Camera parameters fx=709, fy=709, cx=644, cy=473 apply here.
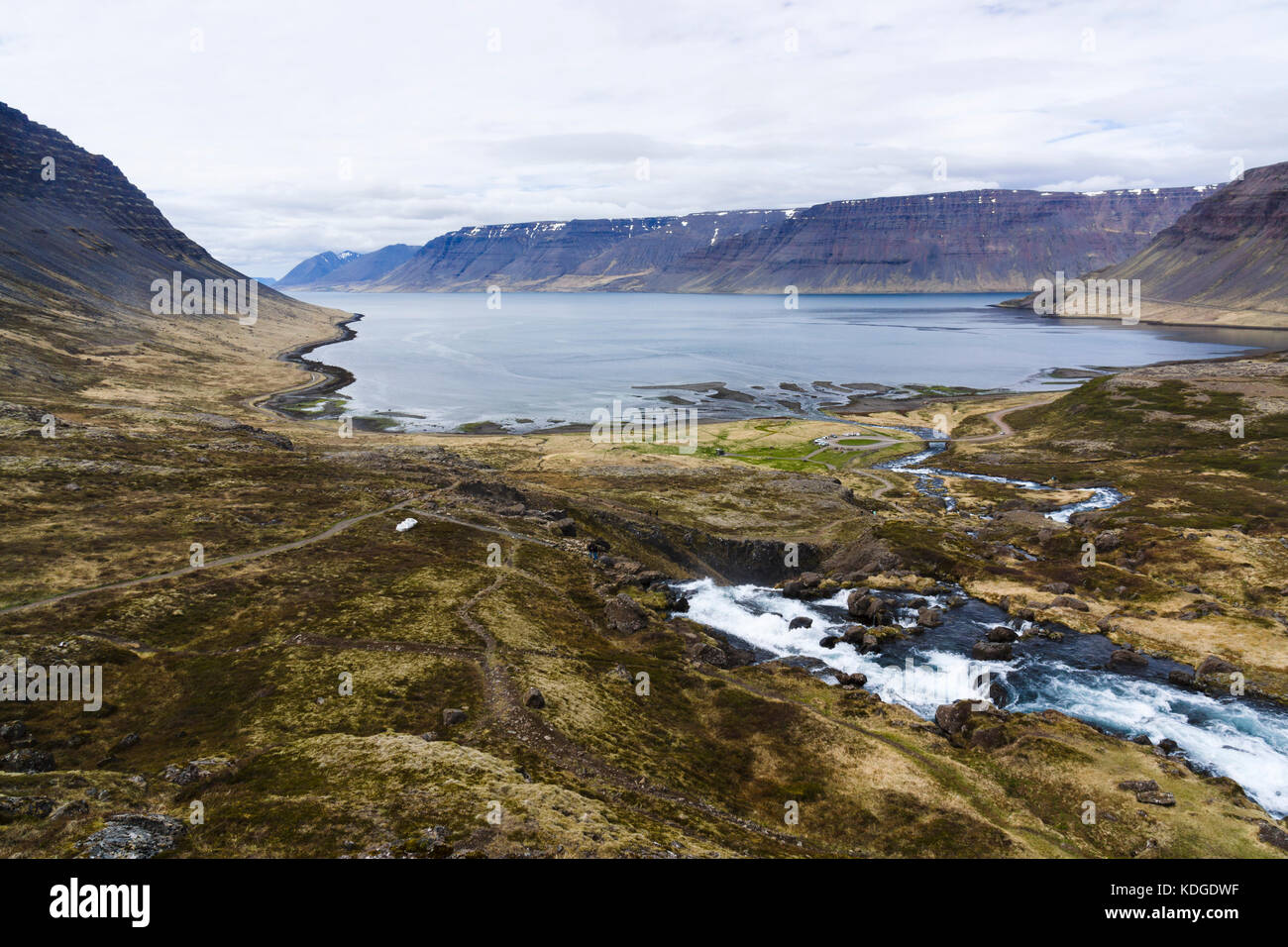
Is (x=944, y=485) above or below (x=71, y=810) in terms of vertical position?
above

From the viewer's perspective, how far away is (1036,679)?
54.3m

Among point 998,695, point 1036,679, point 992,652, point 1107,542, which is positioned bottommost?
point 998,695

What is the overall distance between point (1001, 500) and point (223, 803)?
102m

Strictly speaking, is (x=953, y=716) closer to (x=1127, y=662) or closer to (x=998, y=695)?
(x=998, y=695)

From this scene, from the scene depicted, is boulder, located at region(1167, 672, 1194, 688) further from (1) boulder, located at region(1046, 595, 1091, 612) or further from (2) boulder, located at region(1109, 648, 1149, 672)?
(1) boulder, located at region(1046, 595, 1091, 612)

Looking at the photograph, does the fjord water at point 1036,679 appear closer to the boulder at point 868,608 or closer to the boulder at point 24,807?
the boulder at point 868,608

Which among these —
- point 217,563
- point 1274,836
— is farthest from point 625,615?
point 1274,836

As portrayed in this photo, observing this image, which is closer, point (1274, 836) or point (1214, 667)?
point (1274, 836)

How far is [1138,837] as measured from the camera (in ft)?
119

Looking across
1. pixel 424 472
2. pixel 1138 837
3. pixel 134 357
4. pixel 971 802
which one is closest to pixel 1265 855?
pixel 1138 837

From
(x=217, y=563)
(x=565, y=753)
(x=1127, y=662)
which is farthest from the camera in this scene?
(x=217, y=563)

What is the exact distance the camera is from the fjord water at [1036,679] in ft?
148
